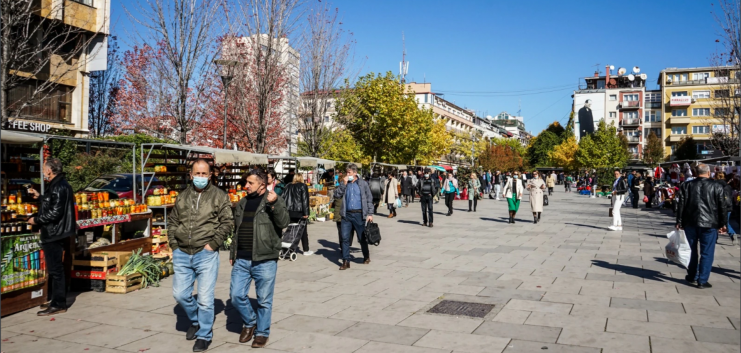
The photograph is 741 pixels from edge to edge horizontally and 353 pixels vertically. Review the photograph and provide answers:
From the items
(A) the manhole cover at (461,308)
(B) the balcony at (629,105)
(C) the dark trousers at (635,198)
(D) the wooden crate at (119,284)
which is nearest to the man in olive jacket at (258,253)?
(A) the manhole cover at (461,308)

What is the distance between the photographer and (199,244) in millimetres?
5168

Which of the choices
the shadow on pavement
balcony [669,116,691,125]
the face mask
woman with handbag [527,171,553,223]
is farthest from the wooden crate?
balcony [669,116,691,125]

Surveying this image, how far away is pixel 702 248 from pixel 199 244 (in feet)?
22.1

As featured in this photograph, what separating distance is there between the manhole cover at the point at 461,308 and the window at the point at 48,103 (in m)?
21.9

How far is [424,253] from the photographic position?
11188mm

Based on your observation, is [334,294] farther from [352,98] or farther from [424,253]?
[352,98]

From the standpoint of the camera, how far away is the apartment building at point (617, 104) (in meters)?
94.4

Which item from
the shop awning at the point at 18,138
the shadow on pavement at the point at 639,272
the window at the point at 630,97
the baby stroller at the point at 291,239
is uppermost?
the window at the point at 630,97

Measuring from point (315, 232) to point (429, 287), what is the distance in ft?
25.1

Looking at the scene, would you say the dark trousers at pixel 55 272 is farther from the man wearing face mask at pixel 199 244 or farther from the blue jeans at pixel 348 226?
the blue jeans at pixel 348 226

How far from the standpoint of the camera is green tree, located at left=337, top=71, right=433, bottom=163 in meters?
35.4

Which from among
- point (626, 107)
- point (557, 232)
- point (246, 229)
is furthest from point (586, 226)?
point (626, 107)

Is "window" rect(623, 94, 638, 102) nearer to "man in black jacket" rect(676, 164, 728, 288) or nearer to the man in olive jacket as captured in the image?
"man in black jacket" rect(676, 164, 728, 288)

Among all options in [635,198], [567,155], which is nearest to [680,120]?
[567,155]
